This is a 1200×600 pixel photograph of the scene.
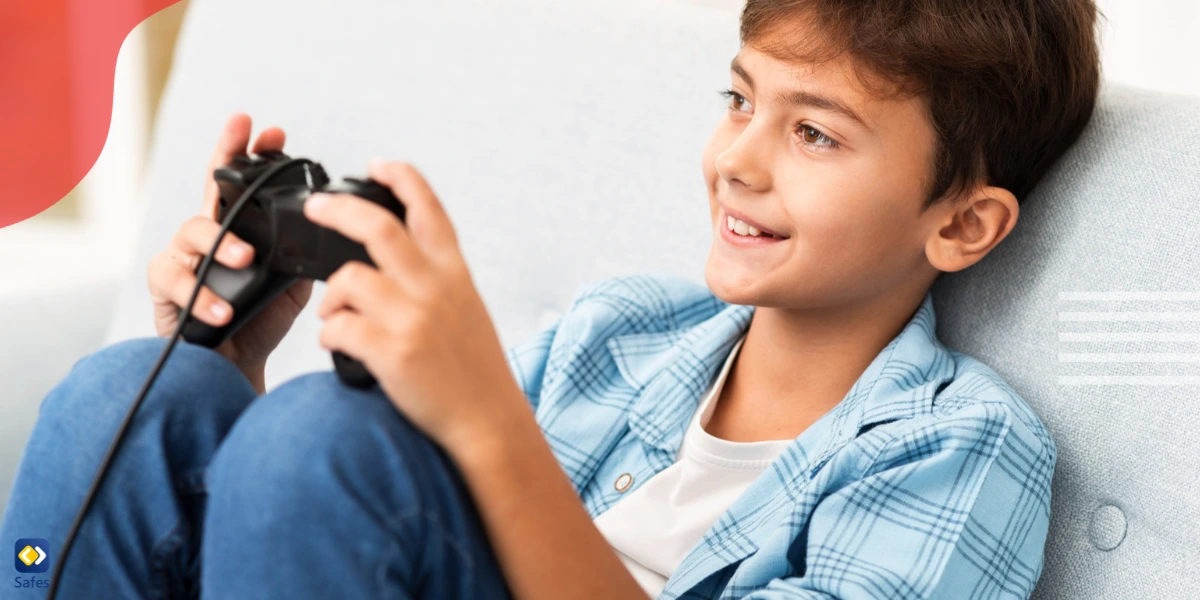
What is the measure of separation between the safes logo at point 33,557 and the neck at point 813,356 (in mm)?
611

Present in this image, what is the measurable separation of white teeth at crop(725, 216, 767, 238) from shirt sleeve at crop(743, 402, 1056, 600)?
0.74ft

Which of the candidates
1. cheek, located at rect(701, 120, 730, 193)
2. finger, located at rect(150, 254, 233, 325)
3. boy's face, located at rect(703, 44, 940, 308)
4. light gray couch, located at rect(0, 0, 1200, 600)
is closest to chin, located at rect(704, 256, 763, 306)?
boy's face, located at rect(703, 44, 940, 308)

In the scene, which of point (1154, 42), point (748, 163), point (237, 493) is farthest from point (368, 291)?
point (1154, 42)

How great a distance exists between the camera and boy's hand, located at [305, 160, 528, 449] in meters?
0.63

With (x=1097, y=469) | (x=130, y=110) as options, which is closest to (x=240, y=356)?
(x=1097, y=469)

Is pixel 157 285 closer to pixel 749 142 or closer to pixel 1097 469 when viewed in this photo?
pixel 749 142

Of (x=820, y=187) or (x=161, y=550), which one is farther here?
(x=820, y=187)

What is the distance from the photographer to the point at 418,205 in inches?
25.9

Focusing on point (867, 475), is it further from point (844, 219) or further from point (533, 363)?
point (533, 363)

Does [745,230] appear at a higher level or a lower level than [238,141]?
lower

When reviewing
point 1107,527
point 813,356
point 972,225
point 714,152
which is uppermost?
point 714,152

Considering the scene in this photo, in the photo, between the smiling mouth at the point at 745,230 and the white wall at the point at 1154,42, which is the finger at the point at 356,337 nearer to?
the smiling mouth at the point at 745,230

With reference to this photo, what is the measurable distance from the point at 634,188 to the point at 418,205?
0.59 m

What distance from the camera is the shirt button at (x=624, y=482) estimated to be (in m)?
1.01
